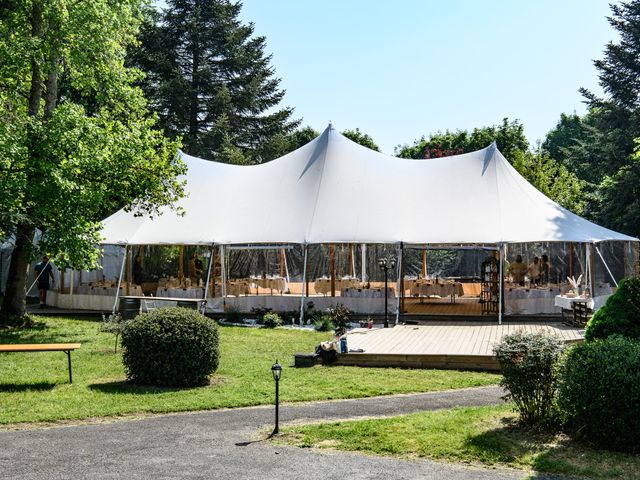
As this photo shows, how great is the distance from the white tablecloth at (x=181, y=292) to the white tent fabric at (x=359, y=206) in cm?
140

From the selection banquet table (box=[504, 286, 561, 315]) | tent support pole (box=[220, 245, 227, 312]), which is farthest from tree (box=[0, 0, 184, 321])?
banquet table (box=[504, 286, 561, 315])

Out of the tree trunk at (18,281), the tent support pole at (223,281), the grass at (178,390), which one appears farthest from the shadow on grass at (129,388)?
the tent support pole at (223,281)

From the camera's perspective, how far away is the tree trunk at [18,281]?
56.2 ft

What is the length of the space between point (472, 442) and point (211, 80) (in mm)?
35087

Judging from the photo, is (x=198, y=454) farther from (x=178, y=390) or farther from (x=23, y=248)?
(x=23, y=248)

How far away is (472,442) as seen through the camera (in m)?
6.94

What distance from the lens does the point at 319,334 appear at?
1616 centimetres

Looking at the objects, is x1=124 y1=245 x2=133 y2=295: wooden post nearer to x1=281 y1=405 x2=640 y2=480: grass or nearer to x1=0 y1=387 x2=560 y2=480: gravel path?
x1=0 y1=387 x2=560 y2=480: gravel path

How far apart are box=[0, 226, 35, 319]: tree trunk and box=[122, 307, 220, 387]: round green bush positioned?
815 cm

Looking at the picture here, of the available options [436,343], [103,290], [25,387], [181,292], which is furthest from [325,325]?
[25,387]

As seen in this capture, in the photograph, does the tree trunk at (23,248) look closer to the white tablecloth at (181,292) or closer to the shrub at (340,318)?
the white tablecloth at (181,292)

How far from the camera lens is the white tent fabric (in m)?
18.3

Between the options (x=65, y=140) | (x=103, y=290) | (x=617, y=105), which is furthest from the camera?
(x=617, y=105)

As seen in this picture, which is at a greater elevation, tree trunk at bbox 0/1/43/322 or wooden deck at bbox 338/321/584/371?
tree trunk at bbox 0/1/43/322
